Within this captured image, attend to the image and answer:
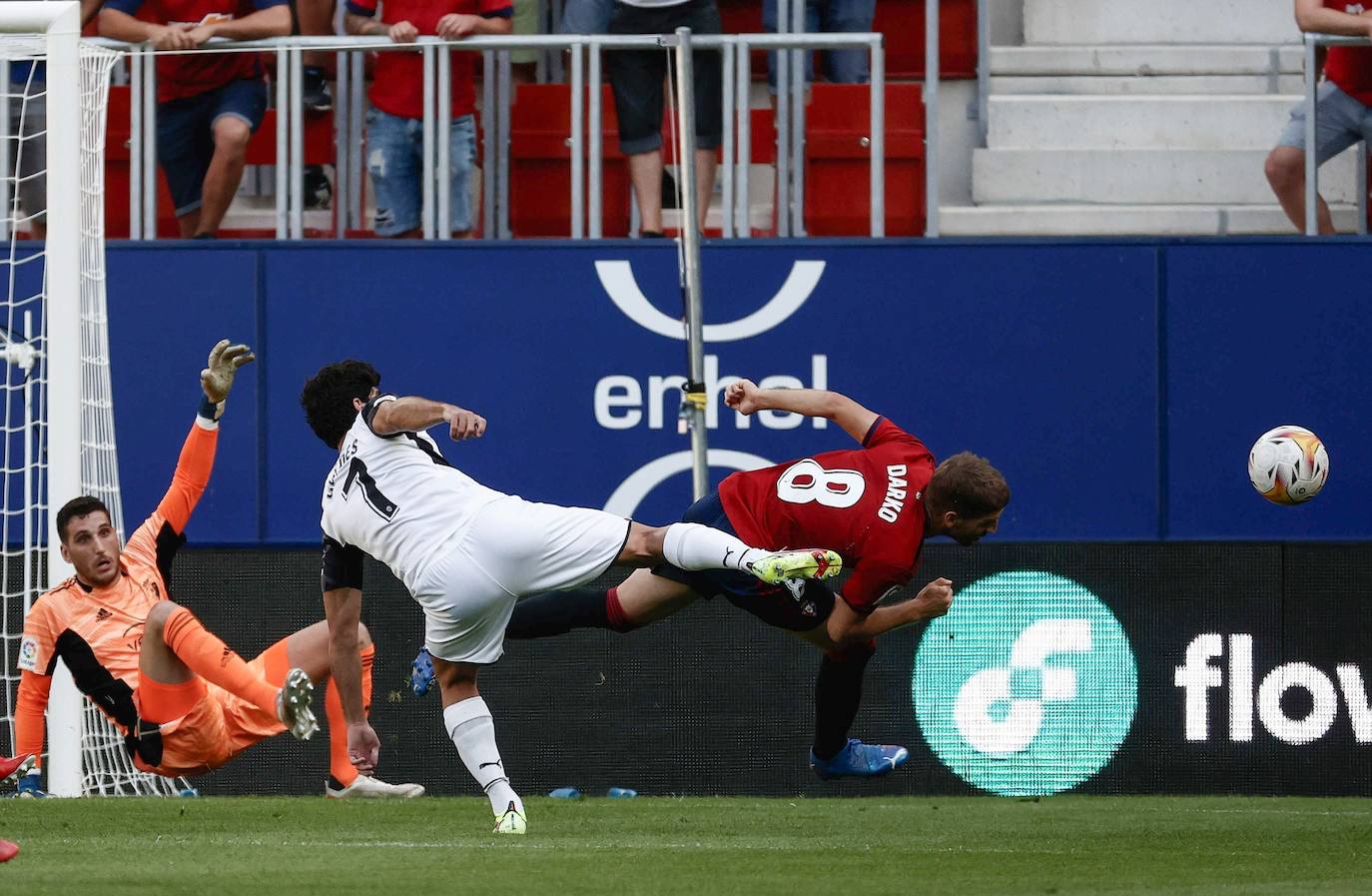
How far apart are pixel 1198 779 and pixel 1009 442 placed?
1930 millimetres

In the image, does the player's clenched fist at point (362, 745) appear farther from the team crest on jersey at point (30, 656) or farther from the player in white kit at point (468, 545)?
the team crest on jersey at point (30, 656)

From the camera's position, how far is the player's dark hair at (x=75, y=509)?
10.1 meters

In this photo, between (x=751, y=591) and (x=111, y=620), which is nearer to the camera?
(x=751, y=591)

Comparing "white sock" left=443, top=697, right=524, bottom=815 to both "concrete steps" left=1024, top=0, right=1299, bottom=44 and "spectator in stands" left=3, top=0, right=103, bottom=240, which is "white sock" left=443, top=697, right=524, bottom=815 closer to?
"spectator in stands" left=3, top=0, right=103, bottom=240

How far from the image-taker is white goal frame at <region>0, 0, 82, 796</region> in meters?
10.6

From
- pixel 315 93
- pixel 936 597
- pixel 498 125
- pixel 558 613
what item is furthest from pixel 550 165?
pixel 936 597

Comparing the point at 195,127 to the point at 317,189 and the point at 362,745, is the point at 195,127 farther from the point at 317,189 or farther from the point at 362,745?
the point at 362,745

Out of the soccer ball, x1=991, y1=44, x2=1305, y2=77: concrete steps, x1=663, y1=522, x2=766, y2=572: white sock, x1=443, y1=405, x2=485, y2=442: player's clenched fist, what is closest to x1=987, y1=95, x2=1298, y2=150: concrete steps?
x1=991, y1=44, x2=1305, y2=77: concrete steps

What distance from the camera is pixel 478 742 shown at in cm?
822

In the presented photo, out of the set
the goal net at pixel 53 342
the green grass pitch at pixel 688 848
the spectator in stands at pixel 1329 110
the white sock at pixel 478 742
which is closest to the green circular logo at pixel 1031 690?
the green grass pitch at pixel 688 848

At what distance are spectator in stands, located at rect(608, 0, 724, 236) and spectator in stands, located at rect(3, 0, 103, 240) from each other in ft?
9.32

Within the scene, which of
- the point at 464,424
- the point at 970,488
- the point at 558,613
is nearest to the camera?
the point at 464,424

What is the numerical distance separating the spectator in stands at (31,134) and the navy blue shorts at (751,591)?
14.6 feet

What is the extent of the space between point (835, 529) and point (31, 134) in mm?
5318
